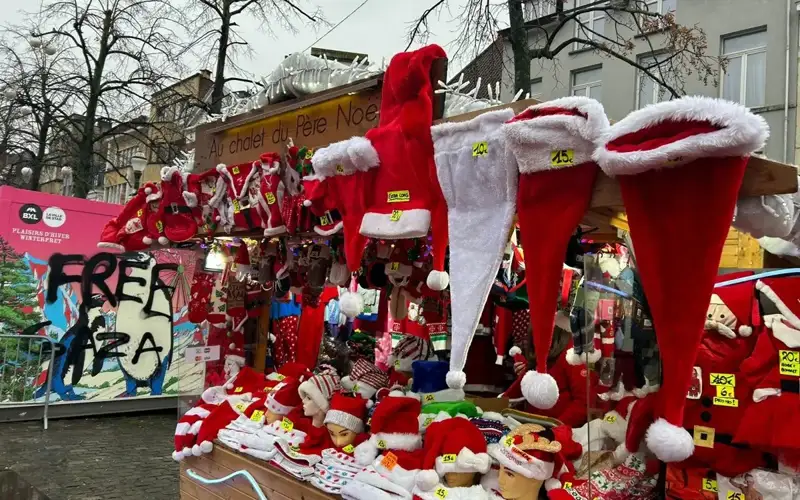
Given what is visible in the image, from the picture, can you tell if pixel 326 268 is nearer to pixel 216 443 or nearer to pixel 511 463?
pixel 216 443

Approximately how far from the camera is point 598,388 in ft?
7.25

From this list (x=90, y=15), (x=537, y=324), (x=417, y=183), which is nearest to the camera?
(x=537, y=324)

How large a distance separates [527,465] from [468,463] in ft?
0.77

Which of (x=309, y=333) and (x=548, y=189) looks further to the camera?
(x=309, y=333)

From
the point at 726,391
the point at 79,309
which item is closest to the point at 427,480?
the point at 726,391

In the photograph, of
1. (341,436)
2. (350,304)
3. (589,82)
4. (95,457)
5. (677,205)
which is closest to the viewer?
(677,205)

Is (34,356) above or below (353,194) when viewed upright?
below

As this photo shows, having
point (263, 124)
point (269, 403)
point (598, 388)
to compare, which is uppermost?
point (263, 124)

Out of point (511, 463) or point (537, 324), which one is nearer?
point (537, 324)

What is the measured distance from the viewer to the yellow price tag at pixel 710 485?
7.09 feet

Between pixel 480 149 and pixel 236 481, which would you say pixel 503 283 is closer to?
pixel 480 149

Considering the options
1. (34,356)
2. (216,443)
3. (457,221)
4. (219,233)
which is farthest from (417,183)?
(34,356)

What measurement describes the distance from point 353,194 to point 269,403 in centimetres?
158

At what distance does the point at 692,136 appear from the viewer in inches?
54.9
